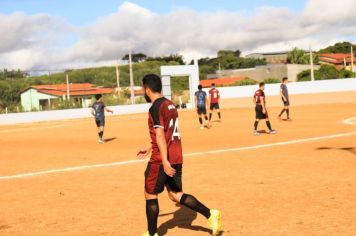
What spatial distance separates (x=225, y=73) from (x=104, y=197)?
90.7 m

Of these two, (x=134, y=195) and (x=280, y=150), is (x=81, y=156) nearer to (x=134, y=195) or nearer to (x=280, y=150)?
(x=280, y=150)

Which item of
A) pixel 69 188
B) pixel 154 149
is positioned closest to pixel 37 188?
pixel 69 188

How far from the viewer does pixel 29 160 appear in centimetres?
1391

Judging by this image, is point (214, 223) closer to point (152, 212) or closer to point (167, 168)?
point (152, 212)

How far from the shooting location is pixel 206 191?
26.2ft

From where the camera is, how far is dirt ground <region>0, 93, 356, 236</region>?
6.03 m

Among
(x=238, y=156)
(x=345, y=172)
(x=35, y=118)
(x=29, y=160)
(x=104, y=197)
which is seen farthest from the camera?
(x=35, y=118)

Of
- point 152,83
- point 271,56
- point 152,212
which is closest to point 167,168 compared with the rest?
point 152,212

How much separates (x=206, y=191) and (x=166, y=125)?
3.19 meters

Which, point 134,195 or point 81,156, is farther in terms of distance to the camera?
point 81,156

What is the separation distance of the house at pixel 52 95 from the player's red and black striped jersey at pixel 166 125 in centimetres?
4053

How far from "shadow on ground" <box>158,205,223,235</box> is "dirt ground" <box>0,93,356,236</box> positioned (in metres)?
0.01

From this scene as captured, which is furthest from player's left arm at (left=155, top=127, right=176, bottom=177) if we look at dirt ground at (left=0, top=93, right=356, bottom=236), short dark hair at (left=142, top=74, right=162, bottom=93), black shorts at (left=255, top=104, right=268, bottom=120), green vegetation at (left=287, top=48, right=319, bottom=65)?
green vegetation at (left=287, top=48, right=319, bottom=65)

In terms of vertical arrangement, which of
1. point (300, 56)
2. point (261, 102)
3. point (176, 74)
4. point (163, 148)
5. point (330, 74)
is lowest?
point (163, 148)
